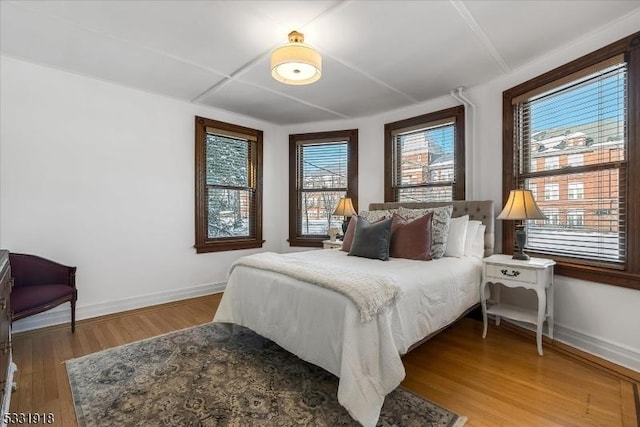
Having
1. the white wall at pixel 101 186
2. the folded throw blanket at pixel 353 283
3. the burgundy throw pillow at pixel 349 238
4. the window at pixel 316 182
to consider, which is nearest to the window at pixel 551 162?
the burgundy throw pillow at pixel 349 238

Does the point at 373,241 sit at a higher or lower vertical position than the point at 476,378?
higher

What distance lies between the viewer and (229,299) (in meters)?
2.54

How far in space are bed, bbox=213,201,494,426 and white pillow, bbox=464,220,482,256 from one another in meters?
0.13

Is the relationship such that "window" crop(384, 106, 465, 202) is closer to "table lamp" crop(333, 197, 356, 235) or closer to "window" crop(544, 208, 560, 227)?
"table lamp" crop(333, 197, 356, 235)

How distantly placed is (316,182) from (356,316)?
3348 mm

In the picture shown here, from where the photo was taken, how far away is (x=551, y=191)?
2.72m

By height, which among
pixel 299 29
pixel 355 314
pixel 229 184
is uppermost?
pixel 299 29

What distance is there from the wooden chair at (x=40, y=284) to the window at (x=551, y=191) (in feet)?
14.5

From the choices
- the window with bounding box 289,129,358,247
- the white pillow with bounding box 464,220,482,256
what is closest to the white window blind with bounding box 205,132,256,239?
the window with bounding box 289,129,358,247

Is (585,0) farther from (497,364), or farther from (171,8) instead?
(171,8)

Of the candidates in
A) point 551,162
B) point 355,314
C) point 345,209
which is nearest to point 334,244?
point 345,209

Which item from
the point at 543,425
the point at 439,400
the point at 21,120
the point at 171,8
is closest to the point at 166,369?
the point at 439,400

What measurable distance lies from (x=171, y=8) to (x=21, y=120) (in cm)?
200

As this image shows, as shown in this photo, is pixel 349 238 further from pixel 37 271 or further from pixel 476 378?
pixel 37 271
